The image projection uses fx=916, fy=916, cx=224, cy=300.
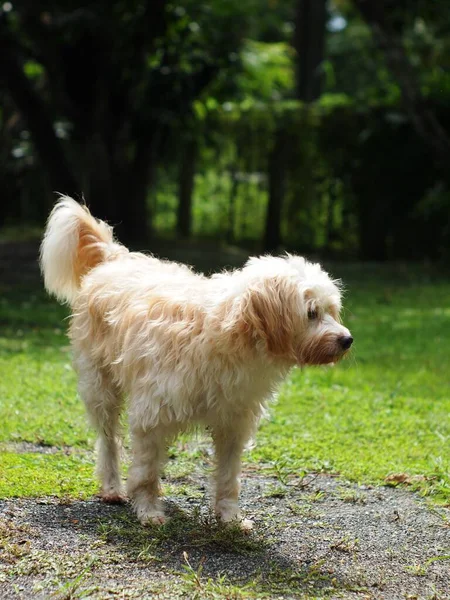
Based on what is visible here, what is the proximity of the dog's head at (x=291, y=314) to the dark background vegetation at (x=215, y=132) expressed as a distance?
32.1ft

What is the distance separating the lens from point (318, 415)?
680cm

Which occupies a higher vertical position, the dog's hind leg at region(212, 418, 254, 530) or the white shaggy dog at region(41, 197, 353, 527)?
the white shaggy dog at region(41, 197, 353, 527)

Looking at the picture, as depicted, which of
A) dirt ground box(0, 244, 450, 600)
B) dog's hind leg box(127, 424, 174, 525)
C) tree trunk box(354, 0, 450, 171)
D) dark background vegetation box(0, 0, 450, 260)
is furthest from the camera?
tree trunk box(354, 0, 450, 171)

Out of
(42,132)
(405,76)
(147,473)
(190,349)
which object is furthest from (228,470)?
(405,76)

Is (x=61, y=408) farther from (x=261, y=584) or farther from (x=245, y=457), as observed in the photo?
(x=261, y=584)

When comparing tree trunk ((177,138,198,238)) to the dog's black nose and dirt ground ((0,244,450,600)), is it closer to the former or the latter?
dirt ground ((0,244,450,600))

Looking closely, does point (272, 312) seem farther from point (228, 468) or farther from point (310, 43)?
point (310, 43)

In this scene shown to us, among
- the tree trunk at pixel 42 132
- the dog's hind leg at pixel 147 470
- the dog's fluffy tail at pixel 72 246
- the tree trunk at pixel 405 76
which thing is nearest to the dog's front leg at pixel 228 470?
the dog's hind leg at pixel 147 470

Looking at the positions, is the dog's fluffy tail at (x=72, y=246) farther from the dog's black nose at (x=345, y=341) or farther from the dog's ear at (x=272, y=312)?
the dog's black nose at (x=345, y=341)

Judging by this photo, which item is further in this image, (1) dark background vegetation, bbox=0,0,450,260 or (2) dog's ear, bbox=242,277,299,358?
(1) dark background vegetation, bbox=0,0,450,260

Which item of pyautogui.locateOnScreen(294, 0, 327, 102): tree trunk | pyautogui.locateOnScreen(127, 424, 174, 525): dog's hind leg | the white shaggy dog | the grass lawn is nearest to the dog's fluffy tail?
the white shaggy dog

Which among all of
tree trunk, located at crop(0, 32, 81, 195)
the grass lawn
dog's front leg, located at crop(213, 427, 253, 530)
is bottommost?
the grass lawn

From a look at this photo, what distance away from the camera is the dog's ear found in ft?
13.7

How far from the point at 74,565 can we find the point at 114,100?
1178 centimetres
